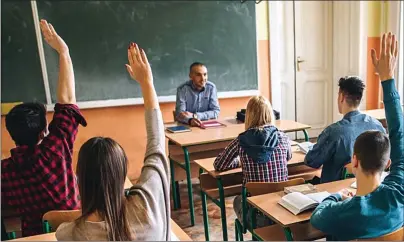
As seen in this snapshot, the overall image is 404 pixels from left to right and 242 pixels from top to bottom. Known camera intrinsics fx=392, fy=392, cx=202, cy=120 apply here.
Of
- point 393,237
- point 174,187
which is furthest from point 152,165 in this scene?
point 174,187

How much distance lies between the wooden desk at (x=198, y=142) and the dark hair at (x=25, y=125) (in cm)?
136

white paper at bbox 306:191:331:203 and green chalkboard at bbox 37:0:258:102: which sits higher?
green chalkboard at bbox 37:0:258:102

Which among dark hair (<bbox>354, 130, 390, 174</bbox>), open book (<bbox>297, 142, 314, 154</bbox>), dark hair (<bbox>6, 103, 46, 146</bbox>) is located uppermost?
dark hair (<bbox>6, 103, 46, 146</bbox>)

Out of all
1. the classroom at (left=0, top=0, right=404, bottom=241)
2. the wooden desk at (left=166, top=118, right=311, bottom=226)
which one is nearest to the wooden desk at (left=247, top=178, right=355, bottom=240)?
the classroom at (left=0, top=0, right=404, bottom=241)

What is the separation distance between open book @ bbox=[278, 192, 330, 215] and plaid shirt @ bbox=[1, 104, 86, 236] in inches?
41.8

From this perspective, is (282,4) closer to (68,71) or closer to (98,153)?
(68,71)

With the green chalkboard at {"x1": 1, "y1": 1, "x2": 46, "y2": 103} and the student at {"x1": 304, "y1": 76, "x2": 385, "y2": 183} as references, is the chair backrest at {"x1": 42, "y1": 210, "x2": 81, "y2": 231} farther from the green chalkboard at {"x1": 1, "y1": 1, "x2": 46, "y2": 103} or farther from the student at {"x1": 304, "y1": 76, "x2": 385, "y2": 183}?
the green chalkboard at {"x1": 1, "y1": 1, "x2": 46, "y2": 103}

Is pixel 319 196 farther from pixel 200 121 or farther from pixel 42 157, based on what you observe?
pixel 200 121

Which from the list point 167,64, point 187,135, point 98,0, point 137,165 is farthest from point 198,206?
point 98,0

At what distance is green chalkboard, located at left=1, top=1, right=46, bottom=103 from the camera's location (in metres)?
4.04

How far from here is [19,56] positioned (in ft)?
13.6

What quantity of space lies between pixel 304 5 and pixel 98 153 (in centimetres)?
501

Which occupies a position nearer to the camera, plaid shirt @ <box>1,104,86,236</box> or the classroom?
the classroom

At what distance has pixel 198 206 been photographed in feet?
12.5
